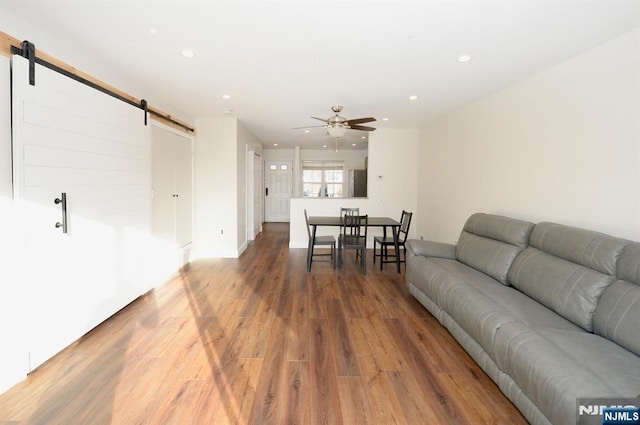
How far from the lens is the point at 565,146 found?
2826 mm

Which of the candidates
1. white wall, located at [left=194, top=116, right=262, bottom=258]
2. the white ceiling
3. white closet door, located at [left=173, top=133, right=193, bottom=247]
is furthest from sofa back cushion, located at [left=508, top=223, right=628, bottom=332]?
white closet door, located at [left=173, top=133, right=193, bottom=247]

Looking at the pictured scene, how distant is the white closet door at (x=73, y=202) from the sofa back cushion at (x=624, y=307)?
3.74 m

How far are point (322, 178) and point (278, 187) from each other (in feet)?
4.82

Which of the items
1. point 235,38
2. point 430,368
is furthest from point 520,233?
point 235,38

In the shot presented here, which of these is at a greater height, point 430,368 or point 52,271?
point 52,271

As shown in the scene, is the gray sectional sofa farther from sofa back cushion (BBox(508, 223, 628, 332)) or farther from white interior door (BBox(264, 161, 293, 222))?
white interior door (BBox(264, 161, 293, 222))

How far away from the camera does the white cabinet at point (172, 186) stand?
4.08 metres

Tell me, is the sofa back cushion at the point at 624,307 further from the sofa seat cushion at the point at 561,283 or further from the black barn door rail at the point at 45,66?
the black barn door rail at the point at 45,66

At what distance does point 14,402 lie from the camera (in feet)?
6.04

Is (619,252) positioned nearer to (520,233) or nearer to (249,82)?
(520,233)

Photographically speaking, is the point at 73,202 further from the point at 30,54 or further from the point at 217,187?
the point at 217,187

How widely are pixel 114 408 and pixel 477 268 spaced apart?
3.19 m

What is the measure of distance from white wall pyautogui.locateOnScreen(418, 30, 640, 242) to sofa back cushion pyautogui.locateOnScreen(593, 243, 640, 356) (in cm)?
55

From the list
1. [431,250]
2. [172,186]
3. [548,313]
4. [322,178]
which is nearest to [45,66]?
[172,186]
